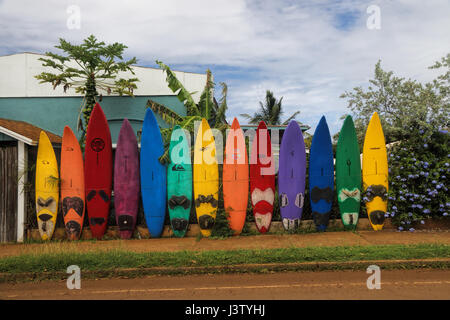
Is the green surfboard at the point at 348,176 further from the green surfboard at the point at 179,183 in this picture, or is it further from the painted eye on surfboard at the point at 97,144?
the painted eye on surfboard at the point at 97,144

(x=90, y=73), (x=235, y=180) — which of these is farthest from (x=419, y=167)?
(x=90, y=73)

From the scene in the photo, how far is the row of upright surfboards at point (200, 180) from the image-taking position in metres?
6.42

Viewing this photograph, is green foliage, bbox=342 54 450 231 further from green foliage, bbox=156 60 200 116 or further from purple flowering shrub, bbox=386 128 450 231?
green foliage, bbox=156 60 200 116

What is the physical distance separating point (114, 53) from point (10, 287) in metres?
8.54

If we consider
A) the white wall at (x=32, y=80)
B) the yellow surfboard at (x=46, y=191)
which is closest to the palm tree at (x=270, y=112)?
the white wall at (x=32, y=80)

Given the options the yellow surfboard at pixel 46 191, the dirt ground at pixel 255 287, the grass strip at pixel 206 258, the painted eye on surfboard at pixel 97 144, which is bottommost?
Answer: the dirt ground at pixel 255 287

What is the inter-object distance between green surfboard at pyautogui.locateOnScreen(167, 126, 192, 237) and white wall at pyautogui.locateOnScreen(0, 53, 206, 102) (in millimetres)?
5695

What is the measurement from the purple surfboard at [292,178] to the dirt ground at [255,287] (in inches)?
85.5

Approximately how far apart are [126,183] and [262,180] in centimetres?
269

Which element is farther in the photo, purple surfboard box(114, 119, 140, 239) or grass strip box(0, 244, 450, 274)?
purple surfboard box(114, 119, 140, 239)

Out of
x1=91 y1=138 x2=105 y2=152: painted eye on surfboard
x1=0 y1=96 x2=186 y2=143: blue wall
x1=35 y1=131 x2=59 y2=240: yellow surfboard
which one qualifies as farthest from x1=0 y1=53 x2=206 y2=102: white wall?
x1=35 y1=131 x2=59 y2=240: yellow surfboard

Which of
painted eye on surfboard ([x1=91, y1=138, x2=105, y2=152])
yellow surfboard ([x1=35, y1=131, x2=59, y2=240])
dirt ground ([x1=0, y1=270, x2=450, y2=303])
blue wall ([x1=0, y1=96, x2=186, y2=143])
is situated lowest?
dirt ground ([x1=0, y1=270, x2=450, y2=303])

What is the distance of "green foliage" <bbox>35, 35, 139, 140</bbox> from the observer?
35.1ft
